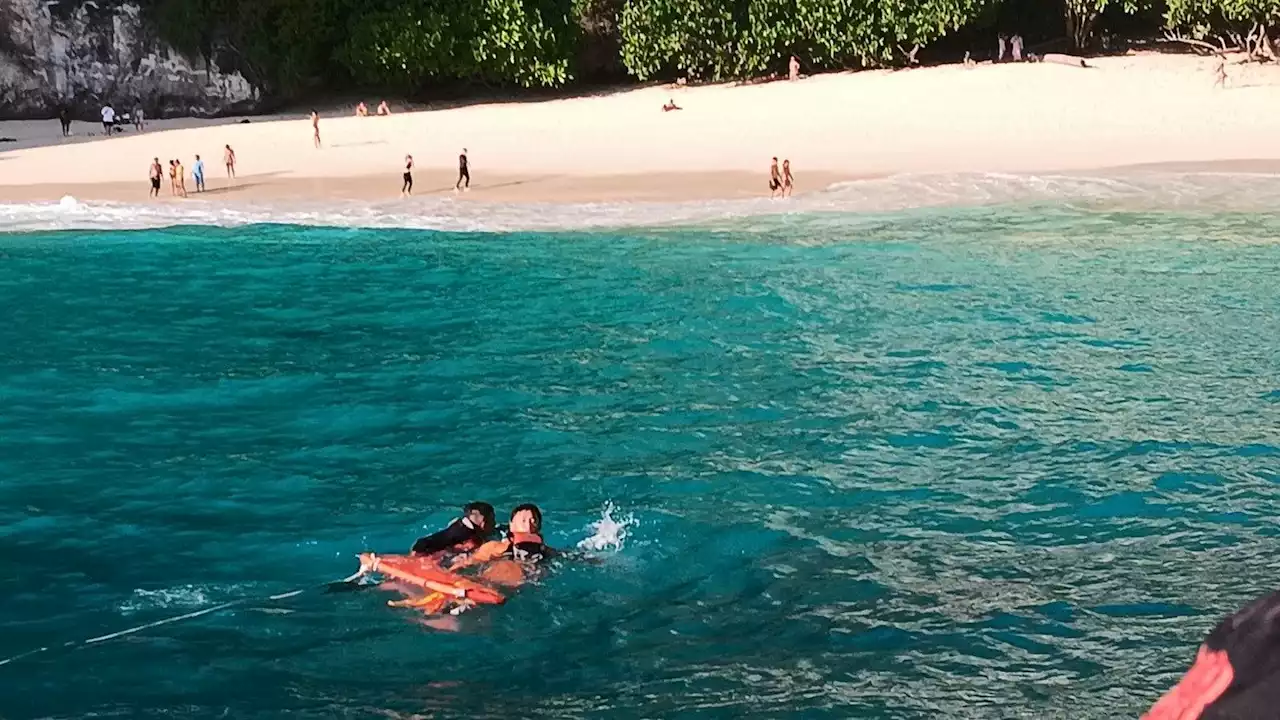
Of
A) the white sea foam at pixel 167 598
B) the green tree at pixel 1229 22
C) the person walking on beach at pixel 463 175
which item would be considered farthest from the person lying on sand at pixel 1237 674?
the green tree at pixel 1229 22

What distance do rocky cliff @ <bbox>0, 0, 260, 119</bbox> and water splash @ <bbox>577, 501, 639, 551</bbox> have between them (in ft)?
133

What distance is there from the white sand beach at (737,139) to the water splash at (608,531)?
1857 cm

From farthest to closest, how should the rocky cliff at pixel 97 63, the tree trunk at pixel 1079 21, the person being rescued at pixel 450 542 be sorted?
the rocky cliff at pixel 97 63
the tree trunk at pixel 1079 21
the person being rescued at pixel 450 542

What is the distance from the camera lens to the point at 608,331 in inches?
683

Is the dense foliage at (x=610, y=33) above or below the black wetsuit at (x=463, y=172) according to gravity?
above

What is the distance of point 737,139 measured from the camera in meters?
37.1

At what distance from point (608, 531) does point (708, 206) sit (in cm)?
1772

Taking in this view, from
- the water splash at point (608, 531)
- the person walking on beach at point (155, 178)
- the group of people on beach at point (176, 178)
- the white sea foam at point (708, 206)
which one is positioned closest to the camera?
the water splash at point (608, 531)

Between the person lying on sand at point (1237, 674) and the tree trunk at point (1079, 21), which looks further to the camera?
the tree trunk at point (1079, 21)

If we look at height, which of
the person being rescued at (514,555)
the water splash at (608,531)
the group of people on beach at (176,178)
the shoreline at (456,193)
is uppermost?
the group of people on beach at (176,178)

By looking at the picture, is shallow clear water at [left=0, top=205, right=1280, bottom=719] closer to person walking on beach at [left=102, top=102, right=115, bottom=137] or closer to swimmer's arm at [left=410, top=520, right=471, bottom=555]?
swimmer's arm at [left=410, top=520, right=471, bottom=555]

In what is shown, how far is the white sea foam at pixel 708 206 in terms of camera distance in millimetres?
26531

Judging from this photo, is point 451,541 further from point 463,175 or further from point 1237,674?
point 463,175

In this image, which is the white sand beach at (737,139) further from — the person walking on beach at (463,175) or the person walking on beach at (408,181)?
the person walking on beach at (408,181)
